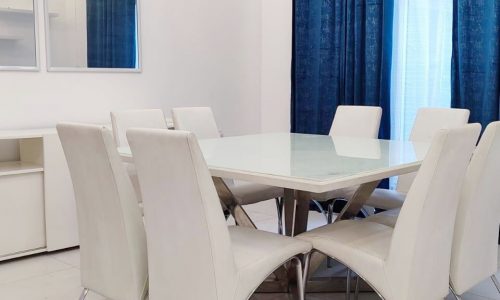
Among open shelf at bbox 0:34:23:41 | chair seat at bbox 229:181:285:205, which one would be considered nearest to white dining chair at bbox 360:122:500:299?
chair seat at bbox 229:181:285:205

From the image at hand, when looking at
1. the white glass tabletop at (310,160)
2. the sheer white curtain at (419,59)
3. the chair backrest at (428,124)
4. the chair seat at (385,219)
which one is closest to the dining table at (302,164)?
the white glass tabletop at (310,160)

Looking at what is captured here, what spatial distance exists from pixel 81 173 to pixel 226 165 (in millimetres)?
559

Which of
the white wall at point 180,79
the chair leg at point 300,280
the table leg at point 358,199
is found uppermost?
the white wall at point 180,79

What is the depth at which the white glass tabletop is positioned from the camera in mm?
2061

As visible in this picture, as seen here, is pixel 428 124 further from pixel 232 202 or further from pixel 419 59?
pixel 232 202

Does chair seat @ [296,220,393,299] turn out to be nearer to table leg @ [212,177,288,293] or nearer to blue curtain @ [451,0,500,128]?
table leg @ [212,177,288,293]

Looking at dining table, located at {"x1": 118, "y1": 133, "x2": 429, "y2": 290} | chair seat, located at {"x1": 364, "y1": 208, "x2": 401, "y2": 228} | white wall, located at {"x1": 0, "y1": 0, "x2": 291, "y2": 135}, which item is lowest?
chair seat, located at {"x1": 364, "y1": 208, "x2": 401, "y2": 228}

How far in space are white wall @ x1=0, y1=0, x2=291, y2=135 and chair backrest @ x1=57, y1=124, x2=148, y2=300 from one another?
5.76ft

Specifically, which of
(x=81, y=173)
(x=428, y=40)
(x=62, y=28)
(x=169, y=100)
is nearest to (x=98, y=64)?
(x=62, y=28)

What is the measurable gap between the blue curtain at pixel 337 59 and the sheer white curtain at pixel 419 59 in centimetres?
7

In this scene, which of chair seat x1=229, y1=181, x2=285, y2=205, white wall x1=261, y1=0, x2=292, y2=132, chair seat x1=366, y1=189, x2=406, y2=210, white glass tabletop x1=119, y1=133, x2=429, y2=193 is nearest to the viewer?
white glass tabletop x1=119, y1=133, x2=429, y2=193

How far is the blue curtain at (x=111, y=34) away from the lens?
4129 mm

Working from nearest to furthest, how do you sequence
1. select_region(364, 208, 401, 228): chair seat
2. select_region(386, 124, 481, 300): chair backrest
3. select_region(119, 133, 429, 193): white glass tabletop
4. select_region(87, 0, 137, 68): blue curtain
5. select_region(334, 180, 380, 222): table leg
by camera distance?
select_region(386, 124, 481, 300): chair backrest, select_region(119, 133, 429, 193): white glass tabletop, select_region(364, 208, 401, 228): chair seat, select_region(334, 180, 380, 222): table leg, select_region(87, 0, 137, 68): blue curtain

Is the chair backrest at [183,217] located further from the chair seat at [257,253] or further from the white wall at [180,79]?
the white wall at [180,79]
